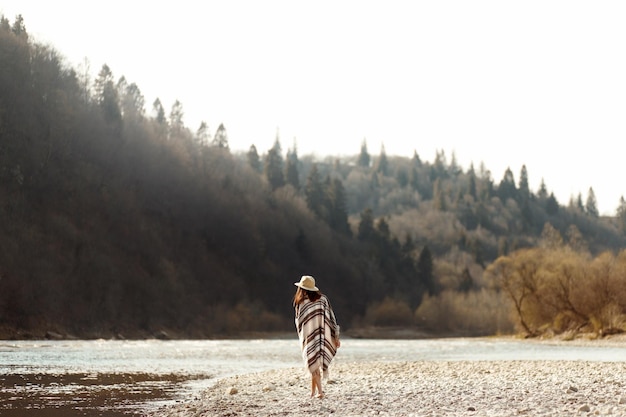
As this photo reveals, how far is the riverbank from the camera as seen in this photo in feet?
Answer: 51.2

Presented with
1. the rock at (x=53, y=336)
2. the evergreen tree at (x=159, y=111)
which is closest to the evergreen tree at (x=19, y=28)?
the evergreen tree at (x=159, y=111)

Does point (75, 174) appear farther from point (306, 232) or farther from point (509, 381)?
Answer: point (509, 381)

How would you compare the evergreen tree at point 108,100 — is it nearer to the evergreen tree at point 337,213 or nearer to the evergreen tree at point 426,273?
the evergreen tree at point 337,213

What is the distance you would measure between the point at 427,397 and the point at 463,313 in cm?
13522

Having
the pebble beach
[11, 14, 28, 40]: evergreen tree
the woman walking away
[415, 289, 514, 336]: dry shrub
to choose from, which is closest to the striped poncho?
the woman walking away

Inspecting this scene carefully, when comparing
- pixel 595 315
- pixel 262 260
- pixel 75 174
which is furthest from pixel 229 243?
pixel 595 315

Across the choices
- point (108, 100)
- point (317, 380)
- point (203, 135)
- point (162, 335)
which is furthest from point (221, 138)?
point (317, 380)

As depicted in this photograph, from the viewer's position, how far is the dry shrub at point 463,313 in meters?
146

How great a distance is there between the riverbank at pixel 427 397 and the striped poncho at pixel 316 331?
36.4 inches

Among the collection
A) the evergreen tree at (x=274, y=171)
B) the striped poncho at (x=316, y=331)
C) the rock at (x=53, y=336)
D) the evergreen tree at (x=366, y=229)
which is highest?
the evergreen tree at (x=274, y=171)

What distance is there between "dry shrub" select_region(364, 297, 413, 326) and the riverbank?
124 meters

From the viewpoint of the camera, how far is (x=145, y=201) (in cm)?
12388

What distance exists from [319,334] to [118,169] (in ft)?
363

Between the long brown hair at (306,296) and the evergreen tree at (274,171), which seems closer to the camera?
the long brown hair at (306,296)
